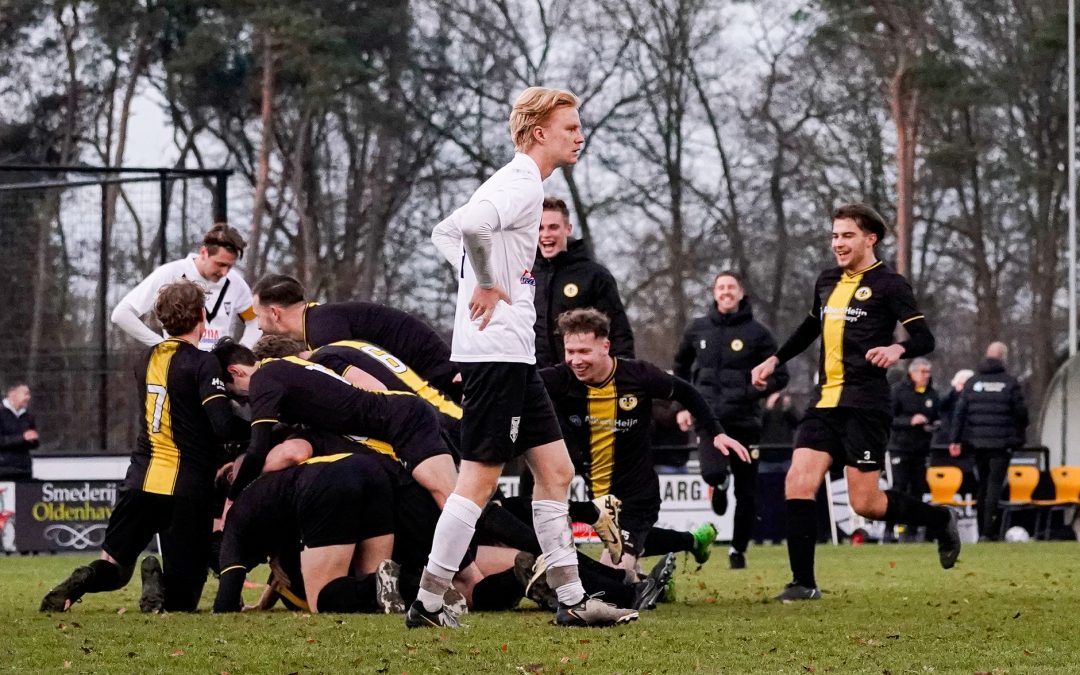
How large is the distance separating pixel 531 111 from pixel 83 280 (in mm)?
10927

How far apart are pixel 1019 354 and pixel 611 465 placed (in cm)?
2842

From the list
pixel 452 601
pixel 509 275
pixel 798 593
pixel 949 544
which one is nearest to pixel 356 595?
pixel 452 601

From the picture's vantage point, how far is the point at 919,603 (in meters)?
8.66

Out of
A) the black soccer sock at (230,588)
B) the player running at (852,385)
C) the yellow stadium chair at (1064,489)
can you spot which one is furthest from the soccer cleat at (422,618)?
the yellow stadium chair at (1064,489)

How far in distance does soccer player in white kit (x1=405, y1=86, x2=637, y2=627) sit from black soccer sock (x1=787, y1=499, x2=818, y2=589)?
2.04m

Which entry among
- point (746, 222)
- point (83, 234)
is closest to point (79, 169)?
point (83, 234)

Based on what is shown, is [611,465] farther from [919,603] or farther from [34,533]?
[34,533]

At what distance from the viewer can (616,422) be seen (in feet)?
30.4

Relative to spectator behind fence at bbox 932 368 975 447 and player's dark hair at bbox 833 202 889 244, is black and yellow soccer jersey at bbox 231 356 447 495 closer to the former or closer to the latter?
player's dark hair at bbox 833 202 889 244

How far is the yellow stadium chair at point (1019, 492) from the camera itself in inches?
723

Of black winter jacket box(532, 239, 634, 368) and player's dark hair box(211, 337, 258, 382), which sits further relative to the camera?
black winter jacket box(532, 239, 634, 368)

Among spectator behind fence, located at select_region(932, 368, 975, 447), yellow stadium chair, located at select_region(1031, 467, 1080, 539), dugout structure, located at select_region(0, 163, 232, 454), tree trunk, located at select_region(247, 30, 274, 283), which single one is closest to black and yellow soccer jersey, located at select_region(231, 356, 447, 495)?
dugout structure, located at select_region(0, 163, 232, 454)

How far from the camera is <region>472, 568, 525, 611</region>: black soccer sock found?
8375 mm

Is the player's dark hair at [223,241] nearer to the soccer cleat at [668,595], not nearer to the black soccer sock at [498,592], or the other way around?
the black soccer sock at [498,592]
